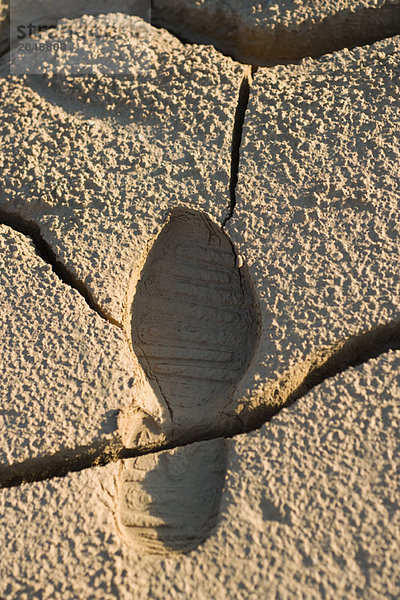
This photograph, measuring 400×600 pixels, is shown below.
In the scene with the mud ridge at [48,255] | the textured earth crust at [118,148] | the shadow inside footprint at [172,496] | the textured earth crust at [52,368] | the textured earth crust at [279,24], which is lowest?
the shadow inside footprint at [172,496]

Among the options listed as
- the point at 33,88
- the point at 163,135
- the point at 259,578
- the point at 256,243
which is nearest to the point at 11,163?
the point at 33,88

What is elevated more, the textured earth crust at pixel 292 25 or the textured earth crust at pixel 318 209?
the textured earth crust at pixel 292 25

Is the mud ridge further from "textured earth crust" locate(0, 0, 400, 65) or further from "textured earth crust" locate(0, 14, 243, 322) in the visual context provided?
"textured earth crust" locate(0, 0, 400, 65)

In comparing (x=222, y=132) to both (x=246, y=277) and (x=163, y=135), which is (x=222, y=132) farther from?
(x=246, y=277)

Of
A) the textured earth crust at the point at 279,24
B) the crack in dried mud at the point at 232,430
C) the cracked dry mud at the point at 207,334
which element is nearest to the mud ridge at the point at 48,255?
the cracked dry mud at the point at 207,334

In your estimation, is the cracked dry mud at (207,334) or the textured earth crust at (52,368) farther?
the textured earth crust at (52,368)

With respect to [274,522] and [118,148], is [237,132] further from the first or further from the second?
[274,522]

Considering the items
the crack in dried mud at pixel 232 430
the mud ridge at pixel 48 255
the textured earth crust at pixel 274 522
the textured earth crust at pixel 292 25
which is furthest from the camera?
the textured earth crust at pixel 292 25

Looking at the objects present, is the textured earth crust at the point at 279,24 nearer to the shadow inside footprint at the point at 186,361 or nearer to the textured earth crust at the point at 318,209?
the textured earth crust at the point at 318,209
